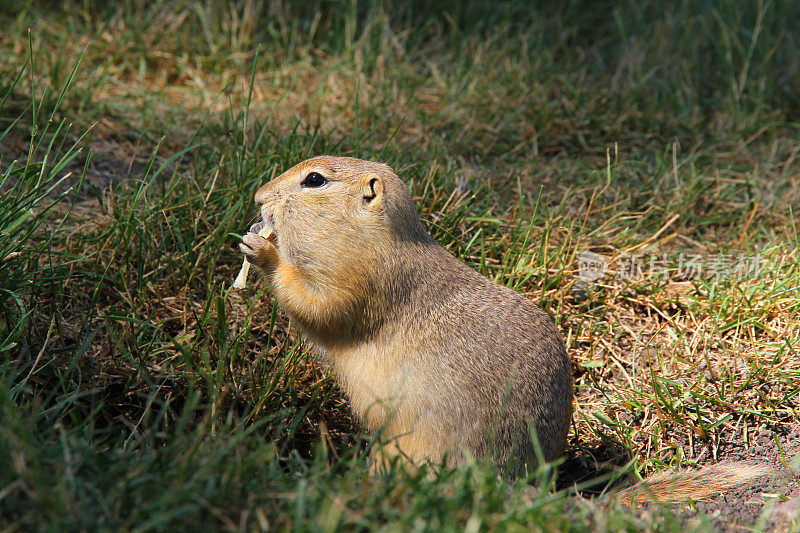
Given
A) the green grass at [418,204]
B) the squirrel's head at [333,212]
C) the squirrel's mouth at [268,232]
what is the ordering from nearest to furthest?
1. the green grass at [418,204]
2. the squirrel's head at [333,212]
3. the squirrel's mouth at [268,232]

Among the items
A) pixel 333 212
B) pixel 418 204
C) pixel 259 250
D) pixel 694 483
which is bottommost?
pixel 694 483

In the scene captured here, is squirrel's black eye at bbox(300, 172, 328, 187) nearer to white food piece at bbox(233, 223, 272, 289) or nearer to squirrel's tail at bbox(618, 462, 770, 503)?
white food piece at bbox(233, 223, 272, 289)

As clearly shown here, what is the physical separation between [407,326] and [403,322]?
0.08 feet

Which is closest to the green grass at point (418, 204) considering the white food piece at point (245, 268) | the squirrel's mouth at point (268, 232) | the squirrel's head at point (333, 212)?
the white food piece at point (245, 268)

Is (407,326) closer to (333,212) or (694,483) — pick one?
(333,212)

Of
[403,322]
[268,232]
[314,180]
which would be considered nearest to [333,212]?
[314,180]

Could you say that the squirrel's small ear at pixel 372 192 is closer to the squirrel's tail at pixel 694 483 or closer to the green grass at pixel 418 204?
the green grass at pixel 418 204

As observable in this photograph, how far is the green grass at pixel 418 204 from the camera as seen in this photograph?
7.34ft

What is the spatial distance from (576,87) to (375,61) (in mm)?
1582

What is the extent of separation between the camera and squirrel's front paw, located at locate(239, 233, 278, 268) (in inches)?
126

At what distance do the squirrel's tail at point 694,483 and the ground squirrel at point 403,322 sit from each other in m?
0.38

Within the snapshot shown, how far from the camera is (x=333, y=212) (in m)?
3.18

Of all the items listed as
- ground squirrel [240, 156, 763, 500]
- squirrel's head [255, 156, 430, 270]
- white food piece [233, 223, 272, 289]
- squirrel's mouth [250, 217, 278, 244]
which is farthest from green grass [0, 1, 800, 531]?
squirrel's head [255, 156, 430, 270]

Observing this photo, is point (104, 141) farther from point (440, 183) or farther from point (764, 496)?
point (764, 496)
